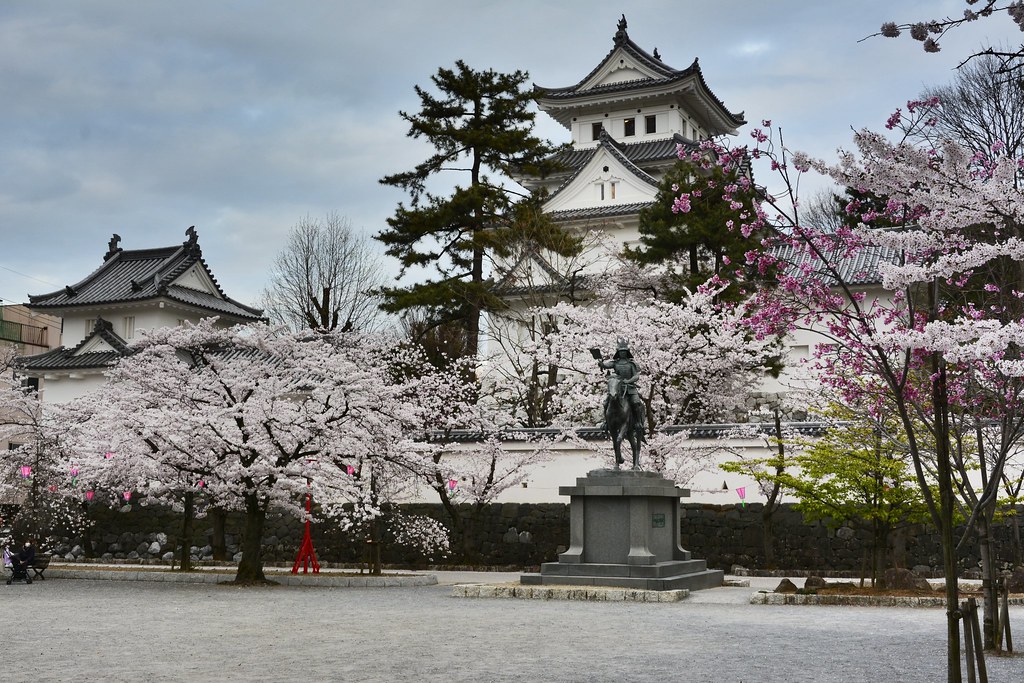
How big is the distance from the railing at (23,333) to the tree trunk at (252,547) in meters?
37.7

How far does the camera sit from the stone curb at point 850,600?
54.2 feet

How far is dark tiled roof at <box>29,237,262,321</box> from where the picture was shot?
40.4m

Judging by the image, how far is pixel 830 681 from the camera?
8.77 meters

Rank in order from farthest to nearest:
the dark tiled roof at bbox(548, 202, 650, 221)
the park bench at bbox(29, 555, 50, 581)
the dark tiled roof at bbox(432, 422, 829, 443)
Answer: the dark tiled roof at bbox(548, 202, 650, 221)
the dark tiled roof at bbox(432, 422, 829, 443)
the park bench at bbox(29, 555, 50, 581)

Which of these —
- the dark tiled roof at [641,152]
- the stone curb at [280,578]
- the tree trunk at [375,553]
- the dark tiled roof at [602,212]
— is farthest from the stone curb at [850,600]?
the dark tiled roof at [641,152]

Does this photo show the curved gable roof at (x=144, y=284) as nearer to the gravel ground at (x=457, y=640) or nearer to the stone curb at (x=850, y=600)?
the gravel ground at (x=457, y=640)

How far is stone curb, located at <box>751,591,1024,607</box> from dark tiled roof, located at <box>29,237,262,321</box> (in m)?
28.9

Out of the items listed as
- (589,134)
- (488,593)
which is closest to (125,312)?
(589,134)

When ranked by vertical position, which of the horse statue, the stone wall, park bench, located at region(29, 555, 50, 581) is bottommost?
park bench, located at region(29, 555, 50, 581)

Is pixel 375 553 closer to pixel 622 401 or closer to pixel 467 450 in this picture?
pixel 467 450

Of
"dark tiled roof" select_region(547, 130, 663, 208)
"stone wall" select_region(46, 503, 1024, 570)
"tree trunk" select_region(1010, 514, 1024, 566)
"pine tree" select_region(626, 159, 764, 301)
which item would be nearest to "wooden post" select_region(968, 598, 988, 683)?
"stone wall" select_region(46, 503, 1024, 570)

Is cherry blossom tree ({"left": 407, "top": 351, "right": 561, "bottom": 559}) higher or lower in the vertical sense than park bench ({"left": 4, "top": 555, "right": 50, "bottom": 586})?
higher

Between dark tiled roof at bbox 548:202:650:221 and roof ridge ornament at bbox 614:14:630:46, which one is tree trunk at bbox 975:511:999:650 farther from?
roof ridge ornament at bbox 614:14:630:46

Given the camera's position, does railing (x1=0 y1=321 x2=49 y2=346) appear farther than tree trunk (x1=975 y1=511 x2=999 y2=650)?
Yes
